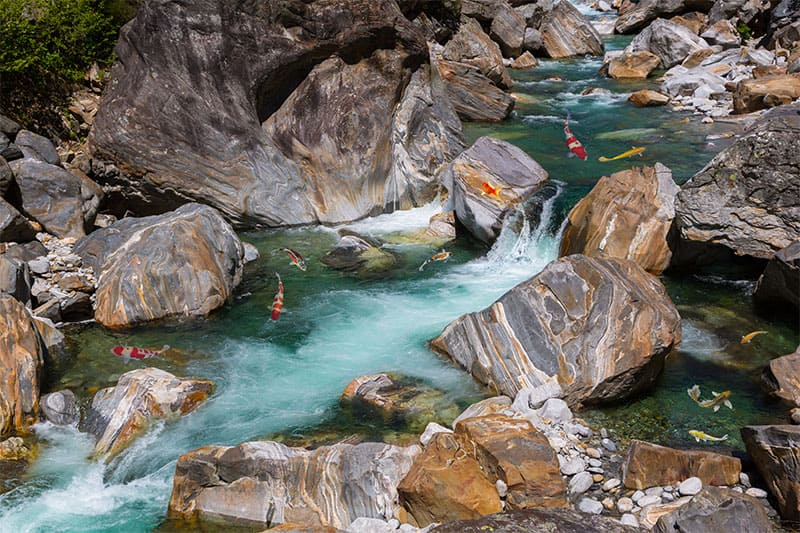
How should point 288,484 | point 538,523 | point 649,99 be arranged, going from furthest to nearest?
point 649,99
point 288,484
point 538,523

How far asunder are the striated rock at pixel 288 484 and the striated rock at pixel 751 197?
19.6 feet

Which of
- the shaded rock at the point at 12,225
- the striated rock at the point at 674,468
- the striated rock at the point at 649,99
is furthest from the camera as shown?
→ the striated rock at the point at 649,99

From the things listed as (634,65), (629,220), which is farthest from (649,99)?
(629,220)

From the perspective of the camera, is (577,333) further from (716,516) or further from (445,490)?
(716,516)

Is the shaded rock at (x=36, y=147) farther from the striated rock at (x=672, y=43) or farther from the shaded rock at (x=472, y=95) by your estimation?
the striated rock at (x=672, y=43)

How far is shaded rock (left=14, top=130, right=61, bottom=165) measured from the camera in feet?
48.3

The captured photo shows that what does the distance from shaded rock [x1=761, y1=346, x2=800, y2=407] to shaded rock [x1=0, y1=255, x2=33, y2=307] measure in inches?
382

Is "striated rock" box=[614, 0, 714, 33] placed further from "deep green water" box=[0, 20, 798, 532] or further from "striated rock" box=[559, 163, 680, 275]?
"striated rock" box=[559, 163, 680, 275]

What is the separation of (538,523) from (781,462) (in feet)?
7.64

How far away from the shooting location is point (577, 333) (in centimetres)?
953

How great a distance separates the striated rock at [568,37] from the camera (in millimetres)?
28781

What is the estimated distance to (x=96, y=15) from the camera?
56.2ft

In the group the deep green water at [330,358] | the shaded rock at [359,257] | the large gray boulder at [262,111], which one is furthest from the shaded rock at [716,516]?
the large gray boulder at [262,111]

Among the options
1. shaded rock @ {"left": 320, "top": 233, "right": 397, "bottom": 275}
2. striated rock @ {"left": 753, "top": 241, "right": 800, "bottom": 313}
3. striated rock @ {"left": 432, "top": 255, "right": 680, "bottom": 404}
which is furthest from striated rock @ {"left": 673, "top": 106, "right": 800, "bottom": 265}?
shaded rock @ {"left": 320, "top": 233, "right": 397, "bottom": 275}
